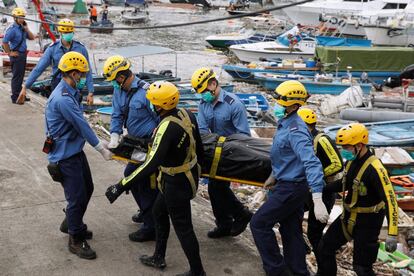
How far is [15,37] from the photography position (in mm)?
11617

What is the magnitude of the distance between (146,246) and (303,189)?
1.87m

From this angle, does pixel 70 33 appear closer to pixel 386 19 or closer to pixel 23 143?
pixel 23 143

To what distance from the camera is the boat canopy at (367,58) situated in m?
22.5

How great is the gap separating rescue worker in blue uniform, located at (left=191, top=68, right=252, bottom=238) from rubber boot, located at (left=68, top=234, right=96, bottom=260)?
1346mm

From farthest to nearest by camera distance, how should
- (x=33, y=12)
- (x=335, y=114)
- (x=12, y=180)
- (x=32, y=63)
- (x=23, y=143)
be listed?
(x=33, y=12) < (x=32, y=63) < (x=335, y=114) < (x=23, y=143) < (x=12, y=180)

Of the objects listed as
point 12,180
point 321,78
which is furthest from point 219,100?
point 321,78

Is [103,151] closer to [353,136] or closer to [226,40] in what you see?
[353,136]

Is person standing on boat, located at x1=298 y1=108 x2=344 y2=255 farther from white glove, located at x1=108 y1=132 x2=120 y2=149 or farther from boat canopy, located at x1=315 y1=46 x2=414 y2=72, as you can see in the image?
boat canopy, located at x1=315 y1=46 x2=414 y2=72

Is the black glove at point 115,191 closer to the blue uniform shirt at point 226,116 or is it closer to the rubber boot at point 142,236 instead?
the rubber boot at point 142,236

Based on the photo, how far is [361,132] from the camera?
502 cm

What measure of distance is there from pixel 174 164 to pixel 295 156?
1076mm

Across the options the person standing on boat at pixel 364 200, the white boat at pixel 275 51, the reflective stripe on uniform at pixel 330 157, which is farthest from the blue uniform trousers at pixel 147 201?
the white boat at pixel 275 51

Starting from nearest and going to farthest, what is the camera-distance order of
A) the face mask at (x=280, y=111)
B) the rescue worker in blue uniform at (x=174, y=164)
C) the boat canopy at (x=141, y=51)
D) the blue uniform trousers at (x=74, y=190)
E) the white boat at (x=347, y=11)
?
the rescue worker in blue uniform at (x=174, y=164) < the face mask at (x=280, y=111) < the blue uniform trousers at (x=74, y=190) < the boat canopy at (x=141, y=51) < the white boat at (x=347, y=11)

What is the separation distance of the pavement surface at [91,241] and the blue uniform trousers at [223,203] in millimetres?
237
